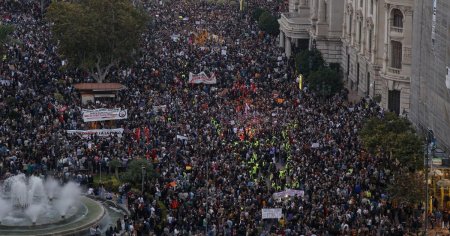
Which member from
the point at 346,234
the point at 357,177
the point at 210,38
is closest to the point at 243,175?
the point at 357,177

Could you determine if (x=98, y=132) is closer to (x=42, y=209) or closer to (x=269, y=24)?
(x=42, y=209)

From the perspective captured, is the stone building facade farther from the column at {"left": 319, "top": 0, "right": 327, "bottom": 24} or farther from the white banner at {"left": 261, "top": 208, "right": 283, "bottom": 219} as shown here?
the column at {"left": 319, "top": 0, "right": 327, "bottom": 24}

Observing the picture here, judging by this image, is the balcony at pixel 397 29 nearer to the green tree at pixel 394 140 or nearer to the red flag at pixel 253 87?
the red flag at pixel 253 87

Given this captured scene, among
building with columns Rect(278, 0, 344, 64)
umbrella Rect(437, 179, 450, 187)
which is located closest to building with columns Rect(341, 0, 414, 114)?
building with columns Rect(278, 0, 344, 64)

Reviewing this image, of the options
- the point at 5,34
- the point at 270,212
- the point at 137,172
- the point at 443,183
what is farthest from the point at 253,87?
the point at 270,212

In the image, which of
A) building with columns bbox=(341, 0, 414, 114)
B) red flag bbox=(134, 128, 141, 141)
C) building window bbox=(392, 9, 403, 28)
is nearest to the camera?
red flag bbox=(134, 128, 141, 141)

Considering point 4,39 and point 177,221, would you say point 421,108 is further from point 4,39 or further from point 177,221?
point 4,39

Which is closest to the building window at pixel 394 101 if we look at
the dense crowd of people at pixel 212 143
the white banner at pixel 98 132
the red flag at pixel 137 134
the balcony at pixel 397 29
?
the dense crowd of people at pixel 212 143
